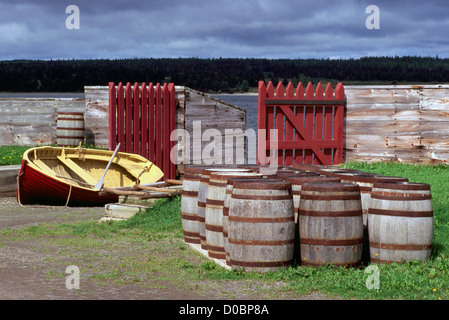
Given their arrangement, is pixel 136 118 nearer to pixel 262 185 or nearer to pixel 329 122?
pixel 329 122

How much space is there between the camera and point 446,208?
8570 mm

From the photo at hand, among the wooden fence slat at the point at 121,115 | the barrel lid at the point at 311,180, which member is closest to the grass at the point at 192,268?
the barrel lid at the point at 311,180

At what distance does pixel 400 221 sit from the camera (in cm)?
616

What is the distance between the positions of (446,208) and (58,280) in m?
5.35

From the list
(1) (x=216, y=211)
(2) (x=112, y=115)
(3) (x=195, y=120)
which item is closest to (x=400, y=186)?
(1) (x=216, y=211)

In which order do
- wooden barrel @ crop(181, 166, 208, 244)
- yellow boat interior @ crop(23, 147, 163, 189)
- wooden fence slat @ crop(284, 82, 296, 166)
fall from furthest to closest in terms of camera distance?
wooden fence slat @ crop(284, 82, 296, 166) < yellow boat interior @ crop(23, 147, 163, 189) < wooden barrel @ crop(181, 166, 208, 244)

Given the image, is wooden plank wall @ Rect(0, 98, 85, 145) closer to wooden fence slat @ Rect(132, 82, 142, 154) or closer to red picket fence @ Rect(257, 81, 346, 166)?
wooden fence slat @ Rect(132, 82, 142, 154)

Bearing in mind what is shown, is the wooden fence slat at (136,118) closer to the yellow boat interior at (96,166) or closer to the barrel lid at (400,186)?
the yellow boat interior at (96,166)

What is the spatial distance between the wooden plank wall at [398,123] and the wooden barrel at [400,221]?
7.40 m

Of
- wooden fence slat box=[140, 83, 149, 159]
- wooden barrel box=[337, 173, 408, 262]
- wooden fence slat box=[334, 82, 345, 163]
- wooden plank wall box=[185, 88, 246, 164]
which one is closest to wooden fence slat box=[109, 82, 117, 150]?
wooden fence slat box=[140, 83, 149, 159]

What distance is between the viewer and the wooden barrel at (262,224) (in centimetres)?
594

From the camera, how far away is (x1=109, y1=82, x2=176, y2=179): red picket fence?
46.4ft

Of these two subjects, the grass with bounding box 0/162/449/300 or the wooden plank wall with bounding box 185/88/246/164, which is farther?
the wooden plank wall with bounding box 185/88/246/164

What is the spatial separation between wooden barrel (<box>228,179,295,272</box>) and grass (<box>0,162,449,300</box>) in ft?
0.52
